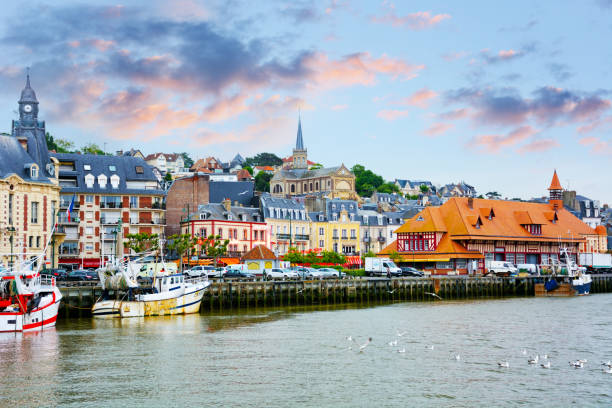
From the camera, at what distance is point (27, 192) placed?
240ft

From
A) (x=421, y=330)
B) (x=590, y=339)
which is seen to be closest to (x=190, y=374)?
(x=421, y=330)

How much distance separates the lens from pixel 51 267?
77812 millimetres

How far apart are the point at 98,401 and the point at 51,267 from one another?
5082 centimetres

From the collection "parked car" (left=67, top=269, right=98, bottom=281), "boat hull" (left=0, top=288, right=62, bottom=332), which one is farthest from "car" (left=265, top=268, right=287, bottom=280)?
"boat hull" (left=0, top=288, right=62, bottom=332)

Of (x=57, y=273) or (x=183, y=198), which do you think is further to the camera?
(x=183, y=198)

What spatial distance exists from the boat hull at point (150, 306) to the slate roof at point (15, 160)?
21.5 metres

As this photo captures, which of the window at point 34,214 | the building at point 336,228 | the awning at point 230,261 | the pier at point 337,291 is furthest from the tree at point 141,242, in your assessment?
the building at point 336,228

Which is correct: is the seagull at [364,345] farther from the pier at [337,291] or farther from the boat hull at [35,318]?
the pier at [337,291]

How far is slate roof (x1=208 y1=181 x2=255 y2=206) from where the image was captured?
116 meters

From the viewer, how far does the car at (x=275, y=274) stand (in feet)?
240

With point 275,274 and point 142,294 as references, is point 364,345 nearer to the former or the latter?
point 142,294

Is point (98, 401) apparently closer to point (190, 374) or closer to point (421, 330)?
point (190, 374)

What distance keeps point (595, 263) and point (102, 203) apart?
6366cm

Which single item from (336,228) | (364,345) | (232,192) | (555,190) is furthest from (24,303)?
(555,190)
